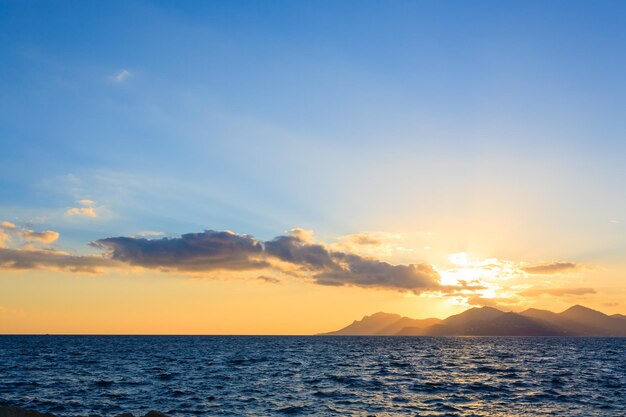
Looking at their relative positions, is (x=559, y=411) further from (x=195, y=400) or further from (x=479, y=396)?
(x=195, y=400)

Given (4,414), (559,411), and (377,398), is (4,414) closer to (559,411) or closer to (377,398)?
(377,398)

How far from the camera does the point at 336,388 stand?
2133 inches

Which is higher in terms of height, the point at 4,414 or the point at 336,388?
the point at 4,414

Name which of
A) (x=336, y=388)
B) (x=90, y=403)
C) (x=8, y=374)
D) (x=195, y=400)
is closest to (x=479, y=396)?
(x=336, y=388)

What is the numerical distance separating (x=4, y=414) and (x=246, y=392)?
30151 mm

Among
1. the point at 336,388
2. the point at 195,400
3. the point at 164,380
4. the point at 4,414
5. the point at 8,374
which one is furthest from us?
the point at 8,374

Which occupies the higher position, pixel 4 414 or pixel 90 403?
pixel 4 414

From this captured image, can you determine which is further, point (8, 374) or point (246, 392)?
point (8, 374)

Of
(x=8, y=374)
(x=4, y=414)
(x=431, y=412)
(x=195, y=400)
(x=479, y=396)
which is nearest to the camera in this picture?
(x=4, y=414)

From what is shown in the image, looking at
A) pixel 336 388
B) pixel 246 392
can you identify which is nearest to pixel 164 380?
pixel 246 392

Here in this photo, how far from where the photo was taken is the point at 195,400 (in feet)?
148

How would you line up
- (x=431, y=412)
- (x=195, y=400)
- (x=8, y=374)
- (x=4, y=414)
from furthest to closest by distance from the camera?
(x=8, y=374), (x=195, y=400), (x=431, y=412), (x=4, y=414)

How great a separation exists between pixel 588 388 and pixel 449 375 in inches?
727

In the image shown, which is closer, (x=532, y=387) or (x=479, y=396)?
(x=479, y=396)
